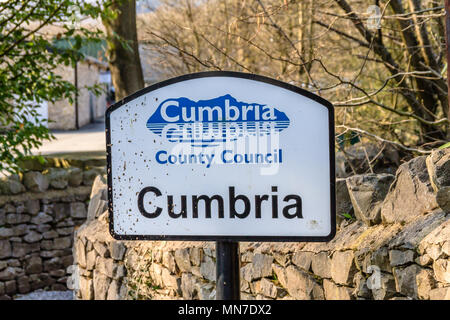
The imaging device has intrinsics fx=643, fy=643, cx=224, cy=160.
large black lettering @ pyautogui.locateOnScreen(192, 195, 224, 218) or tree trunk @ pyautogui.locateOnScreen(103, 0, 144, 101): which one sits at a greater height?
tree trunk @ pyautogui.locateOnScreen(103, 0, 144, 101)

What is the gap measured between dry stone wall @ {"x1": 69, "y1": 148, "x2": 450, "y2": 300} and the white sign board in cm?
127

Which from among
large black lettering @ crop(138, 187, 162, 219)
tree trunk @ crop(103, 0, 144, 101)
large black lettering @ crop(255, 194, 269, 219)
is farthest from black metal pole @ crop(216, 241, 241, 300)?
tree trunk @ crop(103, 0, 144, 101)

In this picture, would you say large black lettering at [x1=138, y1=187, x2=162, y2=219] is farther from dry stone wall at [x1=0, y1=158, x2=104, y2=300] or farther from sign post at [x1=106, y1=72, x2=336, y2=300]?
dry stone wall at [x1=0, y1=158, x2=104, y2=300]

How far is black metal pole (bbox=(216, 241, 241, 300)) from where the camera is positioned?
80.5 inches

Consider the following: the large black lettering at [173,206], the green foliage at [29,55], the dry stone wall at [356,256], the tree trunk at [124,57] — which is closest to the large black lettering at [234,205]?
the large black lettering at [173,206]

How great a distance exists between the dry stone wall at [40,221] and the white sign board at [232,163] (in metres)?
9.09

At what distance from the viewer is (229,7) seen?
12656 mm

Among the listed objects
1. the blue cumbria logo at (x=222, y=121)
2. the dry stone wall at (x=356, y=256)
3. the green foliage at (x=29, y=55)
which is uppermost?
the green foliage at (x=29, y=55)

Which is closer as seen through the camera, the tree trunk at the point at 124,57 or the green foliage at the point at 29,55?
the green foliage at the point at 29,55

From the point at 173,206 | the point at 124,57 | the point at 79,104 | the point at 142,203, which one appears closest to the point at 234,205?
the point at 173,206

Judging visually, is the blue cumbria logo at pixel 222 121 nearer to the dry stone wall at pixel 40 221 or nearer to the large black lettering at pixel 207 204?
the large black lettering at pixel 207 204

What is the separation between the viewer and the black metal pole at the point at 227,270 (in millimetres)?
2045
